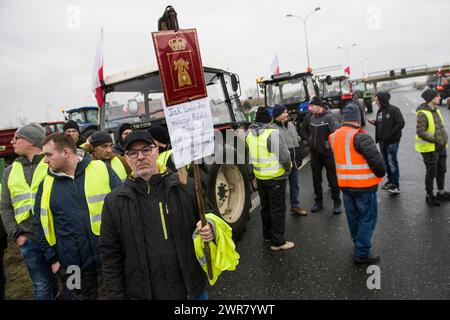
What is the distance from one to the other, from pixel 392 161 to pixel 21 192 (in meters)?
5.39

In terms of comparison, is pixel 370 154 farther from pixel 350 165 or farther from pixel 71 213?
pixel 71 213

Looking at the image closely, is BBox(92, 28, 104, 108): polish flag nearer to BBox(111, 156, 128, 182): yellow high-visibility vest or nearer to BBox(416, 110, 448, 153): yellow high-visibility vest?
BBox(111, 156, 128, 182): yellow high-visibility vest

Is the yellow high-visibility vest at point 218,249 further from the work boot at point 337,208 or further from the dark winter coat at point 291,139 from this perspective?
the work boot at point 337,208

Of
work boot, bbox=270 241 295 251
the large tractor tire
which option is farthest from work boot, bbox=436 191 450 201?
the large tractor tire

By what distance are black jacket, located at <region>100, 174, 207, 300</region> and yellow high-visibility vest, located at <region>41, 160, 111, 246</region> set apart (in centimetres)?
56

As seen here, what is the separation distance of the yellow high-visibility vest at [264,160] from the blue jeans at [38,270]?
2555mm

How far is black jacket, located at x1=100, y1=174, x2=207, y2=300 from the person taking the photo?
183 cm

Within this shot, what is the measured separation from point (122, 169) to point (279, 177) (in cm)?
193

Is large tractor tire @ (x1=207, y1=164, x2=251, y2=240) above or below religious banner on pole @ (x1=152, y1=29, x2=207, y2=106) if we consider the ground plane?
below

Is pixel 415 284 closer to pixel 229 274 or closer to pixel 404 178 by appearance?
pixel 229 274

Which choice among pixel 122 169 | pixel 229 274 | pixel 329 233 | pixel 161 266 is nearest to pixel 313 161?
pixel 329 233

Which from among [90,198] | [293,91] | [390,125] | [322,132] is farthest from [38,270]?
[293,91]

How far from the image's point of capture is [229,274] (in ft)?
11.4

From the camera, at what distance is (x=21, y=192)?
2721 mm
